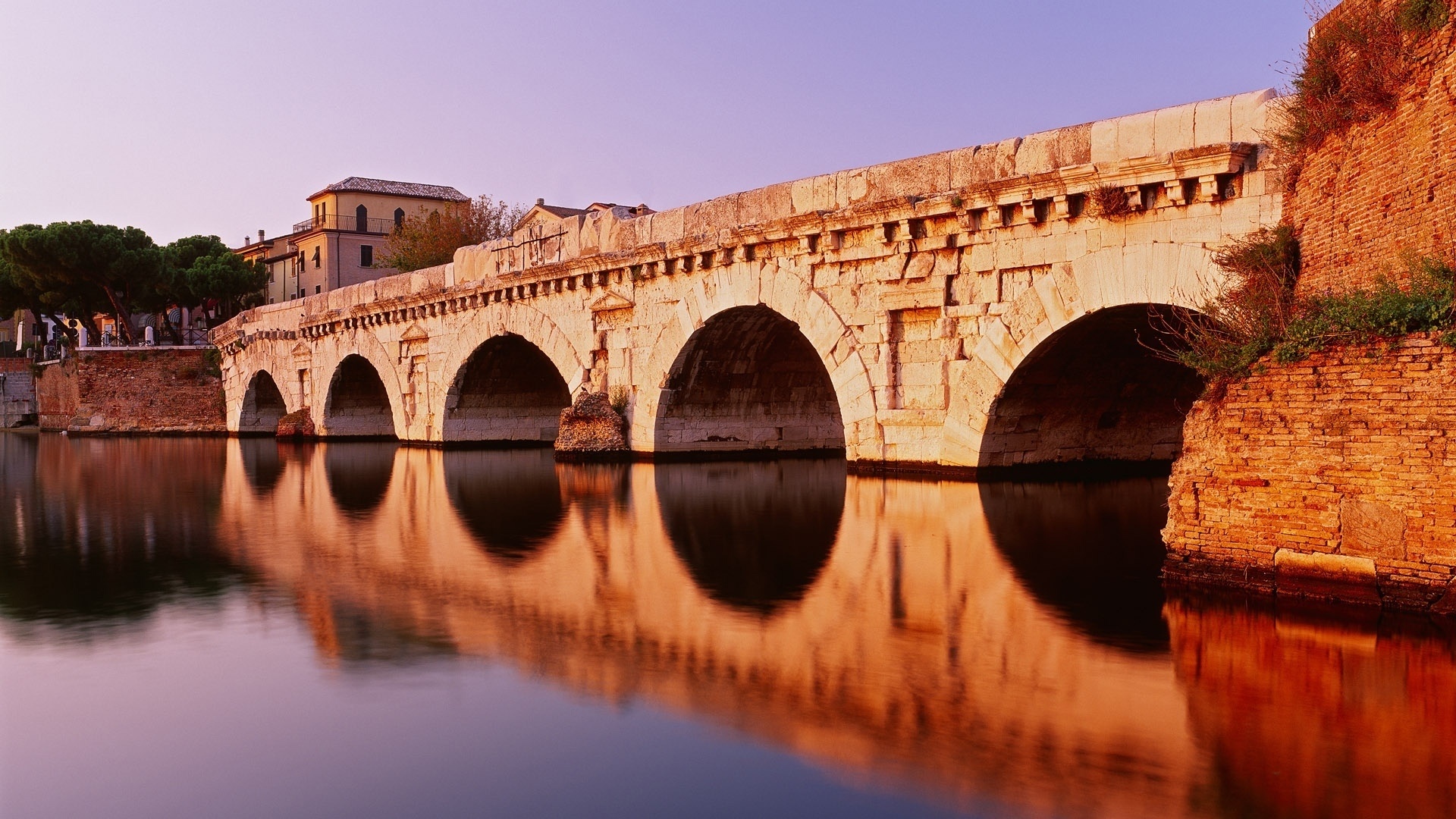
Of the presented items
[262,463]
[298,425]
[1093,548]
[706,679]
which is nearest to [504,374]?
[262,463]

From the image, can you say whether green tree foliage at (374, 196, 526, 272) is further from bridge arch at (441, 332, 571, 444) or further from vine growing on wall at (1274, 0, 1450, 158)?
vine growing on wall at (1274, 0, 1450, 158)

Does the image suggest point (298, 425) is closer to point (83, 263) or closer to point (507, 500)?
point (507, 500)

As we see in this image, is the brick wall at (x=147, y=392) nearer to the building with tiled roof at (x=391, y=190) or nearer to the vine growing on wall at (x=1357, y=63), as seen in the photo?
the building with tiled roof at (x=391, y=190)

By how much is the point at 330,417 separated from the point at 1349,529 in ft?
81.4

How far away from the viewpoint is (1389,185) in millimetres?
7289

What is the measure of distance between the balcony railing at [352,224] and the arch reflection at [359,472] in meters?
30.4

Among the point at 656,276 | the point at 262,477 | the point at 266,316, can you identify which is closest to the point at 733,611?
the point at 656,276

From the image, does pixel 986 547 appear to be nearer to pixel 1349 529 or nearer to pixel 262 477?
pixel 1349 529

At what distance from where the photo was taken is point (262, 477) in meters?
18.1

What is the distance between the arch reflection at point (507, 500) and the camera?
1035 cm

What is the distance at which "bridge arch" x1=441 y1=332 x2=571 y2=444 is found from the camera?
22000 mm

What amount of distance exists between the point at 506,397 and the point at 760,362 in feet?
25.7

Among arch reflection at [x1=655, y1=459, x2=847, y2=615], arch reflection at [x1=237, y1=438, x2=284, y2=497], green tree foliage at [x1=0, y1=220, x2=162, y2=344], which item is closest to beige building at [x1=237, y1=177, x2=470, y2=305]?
green tree foliage at [x1=0, y1=220, x2=162, y2=344]

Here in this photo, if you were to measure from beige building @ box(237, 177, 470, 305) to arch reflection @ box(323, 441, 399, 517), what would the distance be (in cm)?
A: 2924
